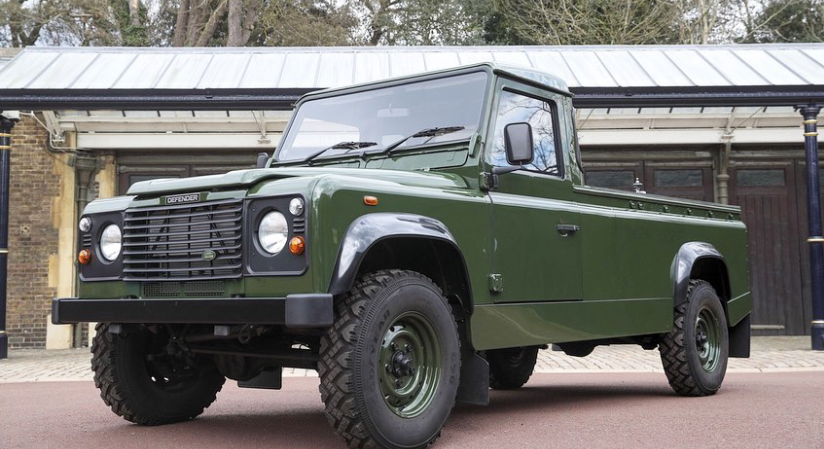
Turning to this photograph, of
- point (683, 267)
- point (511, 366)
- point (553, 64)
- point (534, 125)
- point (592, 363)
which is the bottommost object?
point (592, 363)

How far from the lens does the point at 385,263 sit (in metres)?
5.02

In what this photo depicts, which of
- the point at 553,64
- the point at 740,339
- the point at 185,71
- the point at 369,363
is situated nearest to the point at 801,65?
the point at 553,64

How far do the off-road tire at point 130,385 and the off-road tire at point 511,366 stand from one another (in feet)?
9.97

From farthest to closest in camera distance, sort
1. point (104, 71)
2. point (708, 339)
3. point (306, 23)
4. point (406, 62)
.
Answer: point (306, 23)
point (406, 62)
point (104, 71)
point (708, 339)

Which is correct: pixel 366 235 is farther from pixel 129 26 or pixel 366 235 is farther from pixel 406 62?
pixel 129 26

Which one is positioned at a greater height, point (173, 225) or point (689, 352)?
point (173, 225)

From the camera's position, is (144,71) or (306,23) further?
(306,23)

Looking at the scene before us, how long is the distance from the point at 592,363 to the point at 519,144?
6.44 meters

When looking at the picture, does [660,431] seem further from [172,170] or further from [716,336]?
[172,170]

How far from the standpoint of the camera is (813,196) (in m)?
12.9

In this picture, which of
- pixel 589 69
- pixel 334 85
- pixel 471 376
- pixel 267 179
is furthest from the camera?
pixel 589 69

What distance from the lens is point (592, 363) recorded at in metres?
11.3

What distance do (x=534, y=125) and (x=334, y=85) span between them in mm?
8241

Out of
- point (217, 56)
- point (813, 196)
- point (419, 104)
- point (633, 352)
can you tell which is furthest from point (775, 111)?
point (419, 104)
